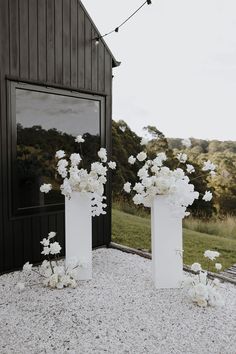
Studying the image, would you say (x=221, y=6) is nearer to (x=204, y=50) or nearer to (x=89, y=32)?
(x=204, y=50)

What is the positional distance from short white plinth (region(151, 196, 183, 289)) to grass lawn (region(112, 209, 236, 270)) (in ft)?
4.46

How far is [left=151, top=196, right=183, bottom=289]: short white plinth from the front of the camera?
10.2 feet

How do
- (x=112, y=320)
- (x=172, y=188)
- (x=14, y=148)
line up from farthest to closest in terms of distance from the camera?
1. (x=14, y=148)
2. (x=172, y=188)
3. (x=112, y=320)

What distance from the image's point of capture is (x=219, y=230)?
19.3 ft

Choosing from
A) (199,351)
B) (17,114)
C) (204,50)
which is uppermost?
(204,50)

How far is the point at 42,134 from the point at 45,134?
0.13 ft

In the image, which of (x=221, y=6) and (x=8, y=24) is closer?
(x=8, y=24)

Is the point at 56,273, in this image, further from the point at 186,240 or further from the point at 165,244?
the point at 186,240

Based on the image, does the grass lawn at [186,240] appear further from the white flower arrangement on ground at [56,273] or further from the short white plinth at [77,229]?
the white flower arrangement on ground at [56,273]

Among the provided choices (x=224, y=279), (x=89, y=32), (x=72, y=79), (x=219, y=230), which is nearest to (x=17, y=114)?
(x=72, y=79)

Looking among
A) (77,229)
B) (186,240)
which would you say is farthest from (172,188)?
(186,240)

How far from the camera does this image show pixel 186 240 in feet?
17.6

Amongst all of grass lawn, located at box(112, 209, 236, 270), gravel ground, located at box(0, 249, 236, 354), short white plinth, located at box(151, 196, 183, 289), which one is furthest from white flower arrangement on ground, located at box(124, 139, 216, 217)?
→ grass lawn, located at box(112, 209, 236, 270)

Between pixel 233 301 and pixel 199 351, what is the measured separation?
896 millimetres
